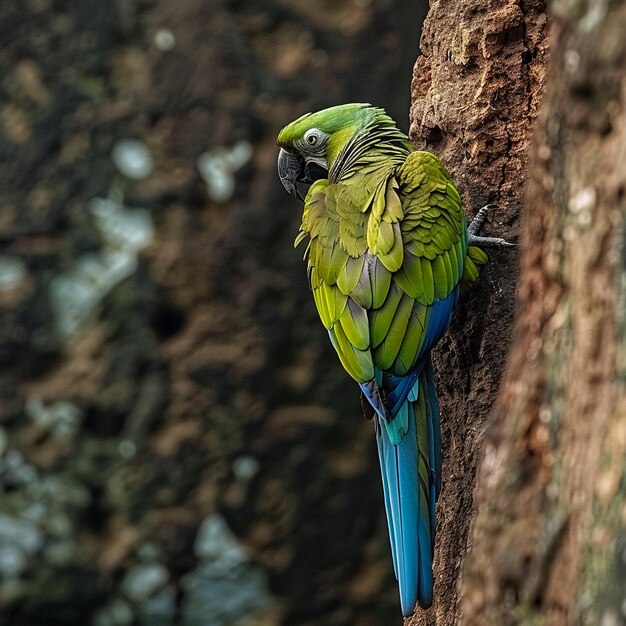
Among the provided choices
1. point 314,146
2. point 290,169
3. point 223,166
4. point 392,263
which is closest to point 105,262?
point 223,166

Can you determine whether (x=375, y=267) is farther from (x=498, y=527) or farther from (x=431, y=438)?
(x=498, y=527)

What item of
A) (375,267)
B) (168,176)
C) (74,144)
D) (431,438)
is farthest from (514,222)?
(74,144)

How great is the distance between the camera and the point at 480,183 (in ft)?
6.43

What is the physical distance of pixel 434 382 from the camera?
192 centimetres

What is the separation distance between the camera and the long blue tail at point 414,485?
1720 millimetres

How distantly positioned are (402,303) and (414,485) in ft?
1.05

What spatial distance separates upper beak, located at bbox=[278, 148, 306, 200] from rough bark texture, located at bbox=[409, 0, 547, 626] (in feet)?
1.28

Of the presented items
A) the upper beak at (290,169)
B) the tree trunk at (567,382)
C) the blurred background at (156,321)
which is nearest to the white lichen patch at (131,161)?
the blurred background at (156,321)

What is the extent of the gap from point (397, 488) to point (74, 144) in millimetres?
1817

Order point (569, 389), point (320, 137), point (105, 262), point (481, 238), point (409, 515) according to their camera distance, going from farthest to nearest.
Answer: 1. point (105, 262)
2. point (320, 137)
3. point (481, 238)
4. point (409, 515)
5. point (569, 389)

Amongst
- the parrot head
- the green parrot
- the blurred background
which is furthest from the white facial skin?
the blurred background

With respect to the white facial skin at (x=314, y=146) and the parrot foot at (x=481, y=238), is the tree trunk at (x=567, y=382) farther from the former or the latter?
the white facial skin at (x=314, y=146)

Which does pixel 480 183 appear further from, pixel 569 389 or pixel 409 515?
pixel 569 389

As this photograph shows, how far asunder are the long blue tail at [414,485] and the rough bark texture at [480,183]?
0.30 ft
